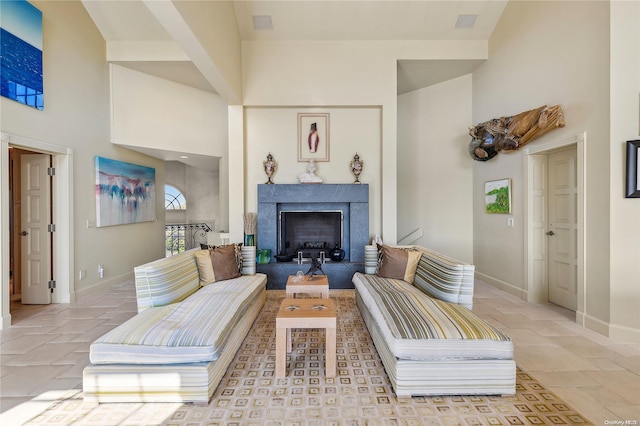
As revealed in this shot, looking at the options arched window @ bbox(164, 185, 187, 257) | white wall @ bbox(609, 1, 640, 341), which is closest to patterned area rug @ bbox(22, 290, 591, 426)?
white wall @ bbox(609, 1, 640, 341)

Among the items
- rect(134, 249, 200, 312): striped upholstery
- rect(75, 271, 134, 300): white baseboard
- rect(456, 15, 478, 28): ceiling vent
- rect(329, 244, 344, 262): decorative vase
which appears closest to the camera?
rect(134, 249, 200, 312): striped upholstery

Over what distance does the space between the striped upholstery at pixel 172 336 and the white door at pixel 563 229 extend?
3.88 m

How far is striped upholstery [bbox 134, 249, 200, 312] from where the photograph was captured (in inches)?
106

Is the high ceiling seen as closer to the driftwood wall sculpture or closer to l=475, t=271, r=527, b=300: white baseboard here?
the driftwood wall sculpture

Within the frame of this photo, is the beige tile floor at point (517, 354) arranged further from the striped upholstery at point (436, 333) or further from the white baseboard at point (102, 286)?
the striped upholstery at point (436, 333)

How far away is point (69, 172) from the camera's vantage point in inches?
163

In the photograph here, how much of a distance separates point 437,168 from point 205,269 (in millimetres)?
→ 4328

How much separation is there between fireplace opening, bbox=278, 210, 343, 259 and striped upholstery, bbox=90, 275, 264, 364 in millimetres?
2532

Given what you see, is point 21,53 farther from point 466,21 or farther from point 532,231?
point 532,231

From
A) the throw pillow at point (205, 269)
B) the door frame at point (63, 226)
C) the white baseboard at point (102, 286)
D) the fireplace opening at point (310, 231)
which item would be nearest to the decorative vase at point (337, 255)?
the fireplace opening at point (310, 231)

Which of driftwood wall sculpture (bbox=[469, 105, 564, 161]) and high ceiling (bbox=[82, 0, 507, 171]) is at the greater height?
high ceiling (bbox=[82, 0, 507, 171])

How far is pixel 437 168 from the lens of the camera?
5.64 meters

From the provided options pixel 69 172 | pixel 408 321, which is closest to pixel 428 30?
pixel 408 321

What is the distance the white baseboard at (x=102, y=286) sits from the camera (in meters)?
4.32
